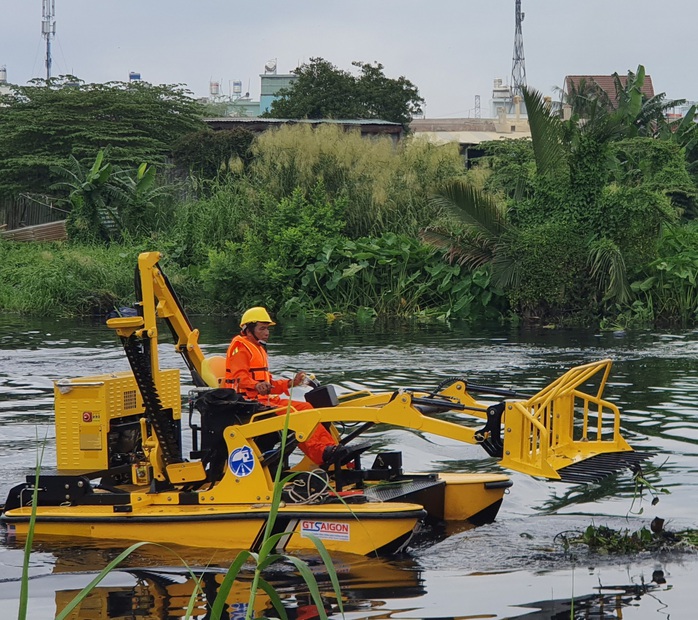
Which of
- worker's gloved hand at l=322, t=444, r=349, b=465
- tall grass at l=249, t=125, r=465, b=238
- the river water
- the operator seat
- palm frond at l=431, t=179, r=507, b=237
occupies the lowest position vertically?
the river water

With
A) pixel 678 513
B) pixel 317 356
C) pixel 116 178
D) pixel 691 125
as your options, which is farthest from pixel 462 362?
pixel 691 125

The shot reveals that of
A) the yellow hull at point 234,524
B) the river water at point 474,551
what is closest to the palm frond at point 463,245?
the river water at point 474,551

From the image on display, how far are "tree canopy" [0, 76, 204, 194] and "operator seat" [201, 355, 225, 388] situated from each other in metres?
29.7

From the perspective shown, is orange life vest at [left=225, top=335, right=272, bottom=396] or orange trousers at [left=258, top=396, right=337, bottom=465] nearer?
orange trousers at [left=258, top=396, right=337, bottom=465]

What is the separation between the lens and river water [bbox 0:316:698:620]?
7.52 meters

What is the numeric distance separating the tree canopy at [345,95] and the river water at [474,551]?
34.2 m

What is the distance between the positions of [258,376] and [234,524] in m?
1.33

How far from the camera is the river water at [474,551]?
24.7 ft

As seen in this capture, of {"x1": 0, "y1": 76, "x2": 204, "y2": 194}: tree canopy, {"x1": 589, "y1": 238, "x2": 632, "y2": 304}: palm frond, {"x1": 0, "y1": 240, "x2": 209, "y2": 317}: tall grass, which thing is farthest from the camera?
{"x1": 0, "y1": 76, "x2": 204, "y2": 194}: tree canopy

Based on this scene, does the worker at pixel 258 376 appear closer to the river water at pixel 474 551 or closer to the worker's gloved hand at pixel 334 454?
the worker's gloved hand at pixel 334 454

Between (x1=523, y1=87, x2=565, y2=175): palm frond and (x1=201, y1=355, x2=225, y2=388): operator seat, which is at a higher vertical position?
(x1=523, y1=87, x2=565, y2=175): palm frond

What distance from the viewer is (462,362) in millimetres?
19281

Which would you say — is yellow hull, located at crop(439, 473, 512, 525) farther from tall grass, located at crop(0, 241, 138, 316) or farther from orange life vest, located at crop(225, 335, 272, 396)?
tall grass, located at crop(0, 241, 138, 316)

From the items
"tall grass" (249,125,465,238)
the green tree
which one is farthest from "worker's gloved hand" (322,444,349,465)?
the green tree
